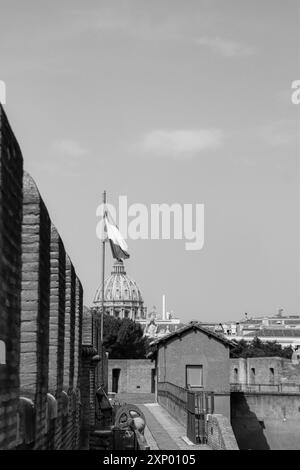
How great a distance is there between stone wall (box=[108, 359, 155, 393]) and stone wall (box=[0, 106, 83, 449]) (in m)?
54.3

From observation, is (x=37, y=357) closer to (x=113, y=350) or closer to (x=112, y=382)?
(x=112, y=382)

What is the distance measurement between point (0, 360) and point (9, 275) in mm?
752

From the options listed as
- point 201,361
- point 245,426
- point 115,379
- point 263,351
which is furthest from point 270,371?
point 263,351

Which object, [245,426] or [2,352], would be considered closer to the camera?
[2,352]

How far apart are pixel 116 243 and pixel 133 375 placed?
36.1m

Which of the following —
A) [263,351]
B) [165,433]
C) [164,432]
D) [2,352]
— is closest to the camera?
[2,352]

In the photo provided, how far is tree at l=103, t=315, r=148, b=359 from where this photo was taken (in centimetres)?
8645

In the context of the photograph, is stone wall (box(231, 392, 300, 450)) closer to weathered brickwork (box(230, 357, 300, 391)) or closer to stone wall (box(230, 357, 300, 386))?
weathered brickwork (box(230, 357, 300, 391))

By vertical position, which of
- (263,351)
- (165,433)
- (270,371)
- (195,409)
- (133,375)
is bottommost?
(165,433)

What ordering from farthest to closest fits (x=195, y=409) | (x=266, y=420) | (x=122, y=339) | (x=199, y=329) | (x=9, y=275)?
(x=122, y=339) → (x=199, y=329) → (x=266, y=420) → (x=195, y=409) → (x=9, y=275)

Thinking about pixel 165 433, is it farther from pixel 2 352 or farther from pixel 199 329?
pixel 2 352

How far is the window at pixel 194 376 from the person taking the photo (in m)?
39.0

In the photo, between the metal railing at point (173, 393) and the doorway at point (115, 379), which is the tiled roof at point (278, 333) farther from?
the metal railing at point (173, 393)

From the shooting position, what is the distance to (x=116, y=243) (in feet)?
101
